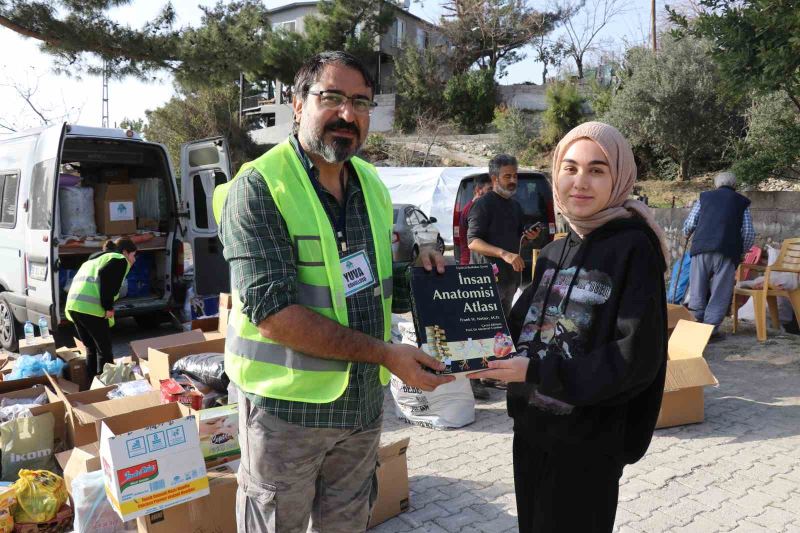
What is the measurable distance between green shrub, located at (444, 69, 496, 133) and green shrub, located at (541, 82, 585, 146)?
538 cm

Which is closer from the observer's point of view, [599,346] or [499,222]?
[599,346]

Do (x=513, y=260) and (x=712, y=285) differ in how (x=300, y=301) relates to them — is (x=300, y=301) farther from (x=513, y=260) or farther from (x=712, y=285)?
(x=712, y=285)

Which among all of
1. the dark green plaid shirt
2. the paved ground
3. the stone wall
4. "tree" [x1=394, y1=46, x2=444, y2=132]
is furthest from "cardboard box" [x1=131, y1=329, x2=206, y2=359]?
"tree" [x1=394, y1=46, x2=444, y2=132]

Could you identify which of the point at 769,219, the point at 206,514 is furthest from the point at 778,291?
the point at 206,514

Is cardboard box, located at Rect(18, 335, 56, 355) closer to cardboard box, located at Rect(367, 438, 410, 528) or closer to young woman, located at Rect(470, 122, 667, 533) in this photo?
cardboard box, located at Rect(367, 438, 410, 528)

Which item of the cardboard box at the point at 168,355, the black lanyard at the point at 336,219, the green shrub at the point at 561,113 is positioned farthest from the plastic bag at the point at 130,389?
the green shrub at the point at 561,113

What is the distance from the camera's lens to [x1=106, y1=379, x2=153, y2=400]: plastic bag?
4133mm

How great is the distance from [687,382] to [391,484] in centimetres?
240

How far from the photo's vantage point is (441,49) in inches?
1369

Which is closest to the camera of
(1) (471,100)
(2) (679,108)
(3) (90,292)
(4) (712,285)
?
(3) (90,292)

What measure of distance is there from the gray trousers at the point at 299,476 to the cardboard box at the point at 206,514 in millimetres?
1013

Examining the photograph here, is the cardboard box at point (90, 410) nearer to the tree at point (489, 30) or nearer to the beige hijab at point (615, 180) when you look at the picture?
the beige hijab at point (615, 180)

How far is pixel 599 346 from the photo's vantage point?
176cm

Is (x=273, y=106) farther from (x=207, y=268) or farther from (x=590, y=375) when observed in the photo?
(x=590, y=375)
